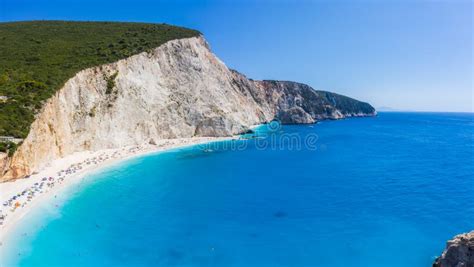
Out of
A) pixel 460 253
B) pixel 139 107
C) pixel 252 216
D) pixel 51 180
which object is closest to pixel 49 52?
pixel 139 107

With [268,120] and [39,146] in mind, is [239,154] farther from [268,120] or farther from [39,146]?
[268,120]

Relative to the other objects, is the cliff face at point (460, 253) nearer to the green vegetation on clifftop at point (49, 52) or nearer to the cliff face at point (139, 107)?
the cliff face at point (139, 107)

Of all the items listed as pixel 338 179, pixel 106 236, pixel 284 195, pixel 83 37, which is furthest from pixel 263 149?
pixel 83 37

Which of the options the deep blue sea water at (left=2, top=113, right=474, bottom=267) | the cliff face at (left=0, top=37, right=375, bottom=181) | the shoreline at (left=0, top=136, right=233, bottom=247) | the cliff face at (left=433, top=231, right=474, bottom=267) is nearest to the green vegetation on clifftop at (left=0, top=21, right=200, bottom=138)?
the cliff face at (left=0, top=37, right=375, bottom=181)

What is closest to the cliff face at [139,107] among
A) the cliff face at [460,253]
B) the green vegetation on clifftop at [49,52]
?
the green vegetation on clifftop at [49,52]

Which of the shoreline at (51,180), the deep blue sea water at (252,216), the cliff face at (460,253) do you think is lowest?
the deep blue sea water at (252,216)

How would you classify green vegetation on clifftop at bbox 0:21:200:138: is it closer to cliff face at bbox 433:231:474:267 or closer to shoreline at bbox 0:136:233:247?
shoreline at bbox 0:136:233:247
